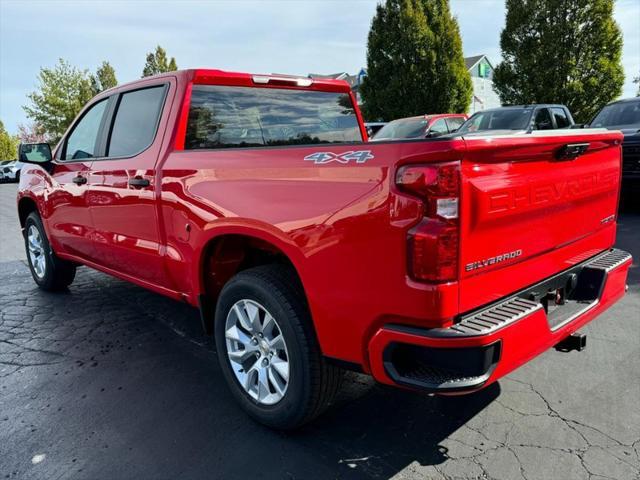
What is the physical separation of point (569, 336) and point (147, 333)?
10.2 ft

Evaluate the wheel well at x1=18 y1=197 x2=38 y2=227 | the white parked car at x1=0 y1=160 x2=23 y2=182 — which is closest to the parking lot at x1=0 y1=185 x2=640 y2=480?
the wheel well at x1=18 y1=197 x2=38 y2=227

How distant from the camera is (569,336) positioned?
2.70m

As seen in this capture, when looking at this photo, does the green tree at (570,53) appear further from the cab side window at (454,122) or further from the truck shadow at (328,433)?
the truck shadow at (328,433)

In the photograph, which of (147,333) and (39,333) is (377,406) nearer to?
(147,333)

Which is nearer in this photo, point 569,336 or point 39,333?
point 569,336

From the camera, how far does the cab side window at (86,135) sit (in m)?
4.23

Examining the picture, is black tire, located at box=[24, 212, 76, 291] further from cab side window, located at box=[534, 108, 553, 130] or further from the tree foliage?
the tree foliage

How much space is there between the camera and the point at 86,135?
4.42 m

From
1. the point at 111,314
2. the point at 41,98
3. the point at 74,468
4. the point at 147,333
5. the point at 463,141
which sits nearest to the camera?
the point at 463,141

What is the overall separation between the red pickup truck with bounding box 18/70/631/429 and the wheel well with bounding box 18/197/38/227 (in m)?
1.89

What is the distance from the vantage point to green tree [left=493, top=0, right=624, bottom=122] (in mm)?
18750

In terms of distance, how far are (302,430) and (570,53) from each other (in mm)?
20304

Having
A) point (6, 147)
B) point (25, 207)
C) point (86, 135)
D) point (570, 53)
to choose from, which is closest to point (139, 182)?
point (86, 135)

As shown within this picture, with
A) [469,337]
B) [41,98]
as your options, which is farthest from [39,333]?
[41,98]
